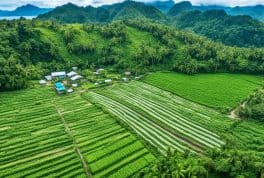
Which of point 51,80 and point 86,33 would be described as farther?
point 86,33

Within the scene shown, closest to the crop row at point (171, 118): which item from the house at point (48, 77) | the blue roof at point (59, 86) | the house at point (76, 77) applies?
the blue roof at point (59, 86)

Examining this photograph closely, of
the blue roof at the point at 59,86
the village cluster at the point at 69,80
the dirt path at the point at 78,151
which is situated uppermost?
the blue roof at the point at 59,86

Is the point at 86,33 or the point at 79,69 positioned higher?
the point at 86,33

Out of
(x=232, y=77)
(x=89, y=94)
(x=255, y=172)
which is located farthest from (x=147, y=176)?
(x=232, y=77)

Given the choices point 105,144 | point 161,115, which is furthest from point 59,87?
point 105,144

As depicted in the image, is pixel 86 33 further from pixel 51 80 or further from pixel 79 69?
pixel 51 80

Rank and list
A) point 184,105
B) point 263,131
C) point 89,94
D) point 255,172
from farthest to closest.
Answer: point 89,94
point 184,105
point 263,131
point 255,172

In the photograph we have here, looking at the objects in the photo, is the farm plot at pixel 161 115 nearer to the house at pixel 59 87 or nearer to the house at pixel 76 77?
the house at pixel 59 87

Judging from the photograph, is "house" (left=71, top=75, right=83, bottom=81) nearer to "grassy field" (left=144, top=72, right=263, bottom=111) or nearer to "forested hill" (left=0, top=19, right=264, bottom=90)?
"forested hill" (left=0, top=19, right=264, bottom=90)

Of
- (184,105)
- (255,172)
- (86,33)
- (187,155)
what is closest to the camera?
(255,172)
